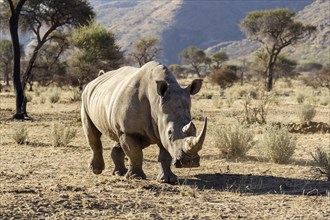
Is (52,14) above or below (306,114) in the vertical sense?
above

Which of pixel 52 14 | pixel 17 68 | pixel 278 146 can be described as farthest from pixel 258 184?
pixel 52 14

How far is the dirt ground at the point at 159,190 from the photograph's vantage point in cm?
661

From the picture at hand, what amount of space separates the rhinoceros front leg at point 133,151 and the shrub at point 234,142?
3.81 meters

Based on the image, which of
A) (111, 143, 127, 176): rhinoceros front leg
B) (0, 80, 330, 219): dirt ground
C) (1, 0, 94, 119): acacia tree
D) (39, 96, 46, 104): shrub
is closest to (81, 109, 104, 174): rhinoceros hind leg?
(0, 80, 330, 219): dirt ground

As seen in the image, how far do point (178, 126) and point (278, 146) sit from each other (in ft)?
13.5

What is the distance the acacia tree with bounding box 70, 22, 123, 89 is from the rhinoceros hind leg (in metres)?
20.7

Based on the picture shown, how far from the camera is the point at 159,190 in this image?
783 cm

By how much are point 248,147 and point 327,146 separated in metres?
2.75

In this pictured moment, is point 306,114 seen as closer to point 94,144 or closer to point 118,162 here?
point 94,144

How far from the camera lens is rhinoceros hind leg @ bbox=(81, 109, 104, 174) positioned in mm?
9531

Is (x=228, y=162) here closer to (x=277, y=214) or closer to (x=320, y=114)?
(x=277, y=214)

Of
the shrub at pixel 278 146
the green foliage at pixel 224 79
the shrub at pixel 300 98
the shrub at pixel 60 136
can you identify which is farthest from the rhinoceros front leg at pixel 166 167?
the green foliage at pixel 224 79

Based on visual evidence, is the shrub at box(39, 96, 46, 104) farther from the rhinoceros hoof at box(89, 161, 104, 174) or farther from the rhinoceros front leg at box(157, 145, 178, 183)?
the rhinoceros front leg at box(157, 145, 178, 183)

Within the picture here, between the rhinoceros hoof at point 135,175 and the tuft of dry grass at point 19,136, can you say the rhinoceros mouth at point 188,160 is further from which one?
the tuft of dry grass at point 19,136
